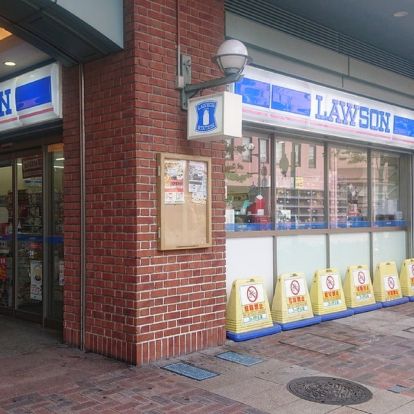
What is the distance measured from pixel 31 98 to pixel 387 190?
22.2 ft

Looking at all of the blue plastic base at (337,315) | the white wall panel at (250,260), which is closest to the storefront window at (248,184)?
the white wall panel at (250,260)

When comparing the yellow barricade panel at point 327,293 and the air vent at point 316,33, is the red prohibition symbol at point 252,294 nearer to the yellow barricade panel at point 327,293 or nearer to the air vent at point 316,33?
the yellow barricade panel at point 327,293

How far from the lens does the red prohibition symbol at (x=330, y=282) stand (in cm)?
800

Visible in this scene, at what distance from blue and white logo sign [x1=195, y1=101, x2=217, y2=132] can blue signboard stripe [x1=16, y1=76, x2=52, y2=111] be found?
191 cm

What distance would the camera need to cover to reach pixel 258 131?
301 inches

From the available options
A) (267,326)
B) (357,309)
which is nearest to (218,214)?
(267,326)

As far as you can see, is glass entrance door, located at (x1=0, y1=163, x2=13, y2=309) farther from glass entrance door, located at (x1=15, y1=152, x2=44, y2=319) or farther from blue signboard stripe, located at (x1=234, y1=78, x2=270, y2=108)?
blue signboard stripe, located at (x1=234, y1=78, x2=270, y2=108)

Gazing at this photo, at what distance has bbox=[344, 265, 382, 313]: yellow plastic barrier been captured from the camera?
8.31 m

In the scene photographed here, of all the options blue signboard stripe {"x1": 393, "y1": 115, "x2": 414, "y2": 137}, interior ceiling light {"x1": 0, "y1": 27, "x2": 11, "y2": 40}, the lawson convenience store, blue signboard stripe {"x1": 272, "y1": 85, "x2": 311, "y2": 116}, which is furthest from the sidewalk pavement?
blue signboard stripe {"x1": 393, "y1": 115, "x2": 414, "y2": 137}

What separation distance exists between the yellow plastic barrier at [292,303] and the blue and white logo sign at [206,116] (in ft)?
8.87

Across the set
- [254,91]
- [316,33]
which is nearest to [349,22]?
[316,33]

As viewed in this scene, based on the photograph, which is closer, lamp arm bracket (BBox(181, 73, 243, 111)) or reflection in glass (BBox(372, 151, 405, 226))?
lamp arm bracket (BBox(181, 73, 243, 111))

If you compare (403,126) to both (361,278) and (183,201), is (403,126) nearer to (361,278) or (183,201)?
(361,278)

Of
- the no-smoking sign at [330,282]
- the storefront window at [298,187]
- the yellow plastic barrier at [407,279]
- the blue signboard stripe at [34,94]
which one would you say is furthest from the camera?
the yellow plastic barrier at [407,279]
